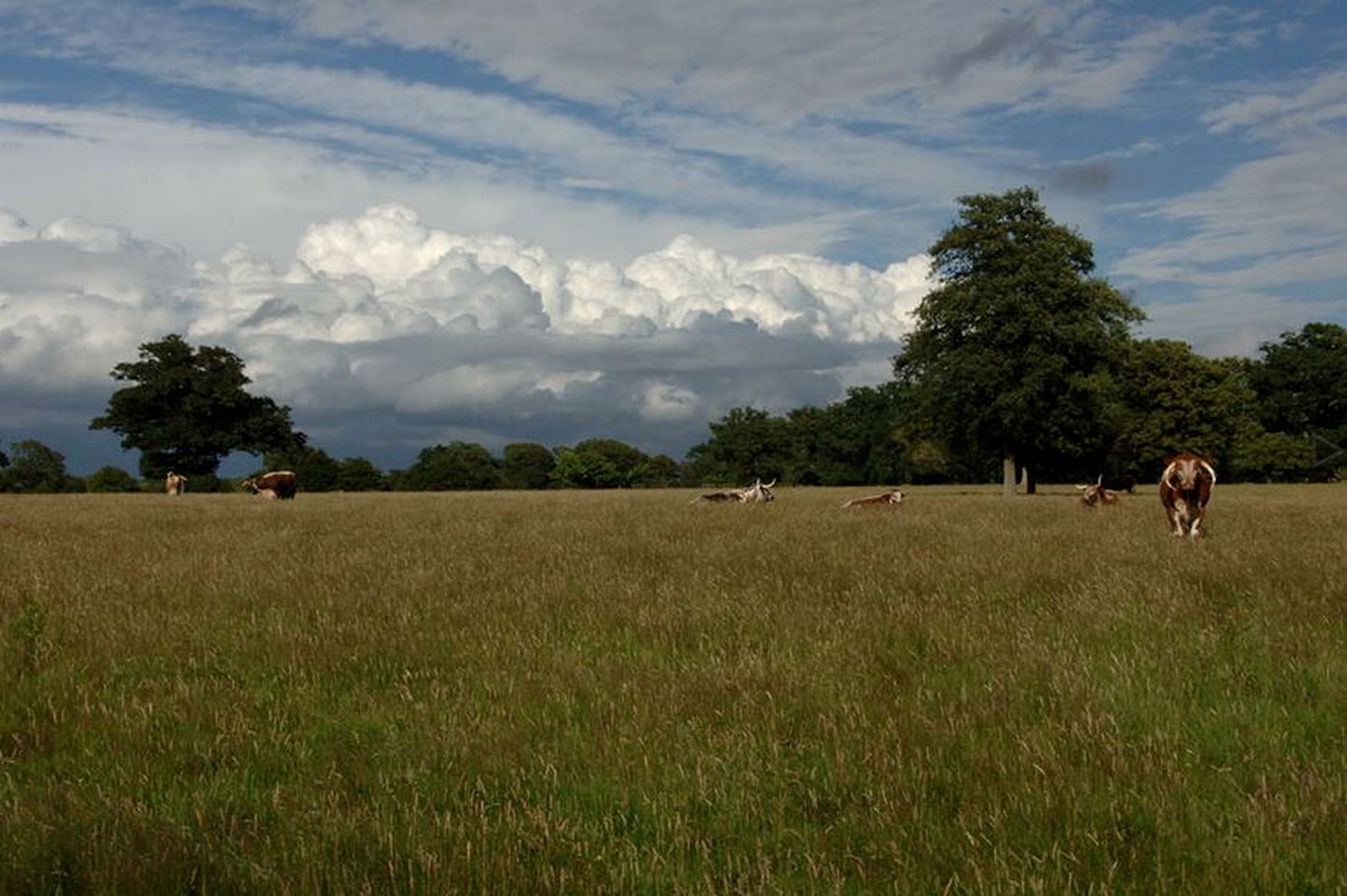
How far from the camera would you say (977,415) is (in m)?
44.0

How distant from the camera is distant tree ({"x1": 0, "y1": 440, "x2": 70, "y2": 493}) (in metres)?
70.7

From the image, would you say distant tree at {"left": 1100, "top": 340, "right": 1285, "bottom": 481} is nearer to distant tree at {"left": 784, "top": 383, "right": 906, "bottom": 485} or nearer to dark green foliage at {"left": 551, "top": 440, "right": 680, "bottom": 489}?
distant tree at {"left": 784, "top": 383, "right": 906, "bottom": 485}

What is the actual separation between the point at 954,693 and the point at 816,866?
2425 millimetres

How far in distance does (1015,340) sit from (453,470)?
A: 78.5 m

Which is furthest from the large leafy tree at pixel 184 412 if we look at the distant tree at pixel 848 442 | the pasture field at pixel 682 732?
the pasture field at pixel 682 732

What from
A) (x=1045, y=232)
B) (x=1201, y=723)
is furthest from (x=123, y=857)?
(x=1045, y=232)

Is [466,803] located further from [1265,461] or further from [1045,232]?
[1265,461]

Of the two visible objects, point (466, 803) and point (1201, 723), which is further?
point (1201, 723)

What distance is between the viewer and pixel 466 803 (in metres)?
4.21

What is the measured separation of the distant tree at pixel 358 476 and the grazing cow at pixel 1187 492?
7114 centimetres

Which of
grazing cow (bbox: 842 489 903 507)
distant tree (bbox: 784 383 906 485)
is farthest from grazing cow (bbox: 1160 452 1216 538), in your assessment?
distant tree (bbox: 784 383 906 485)

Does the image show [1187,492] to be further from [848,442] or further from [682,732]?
[848,442]

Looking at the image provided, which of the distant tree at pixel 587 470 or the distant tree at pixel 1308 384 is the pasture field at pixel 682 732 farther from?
the distant tree at pixel 587 470

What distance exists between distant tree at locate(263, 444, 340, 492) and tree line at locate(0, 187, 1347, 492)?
0.19 metres
